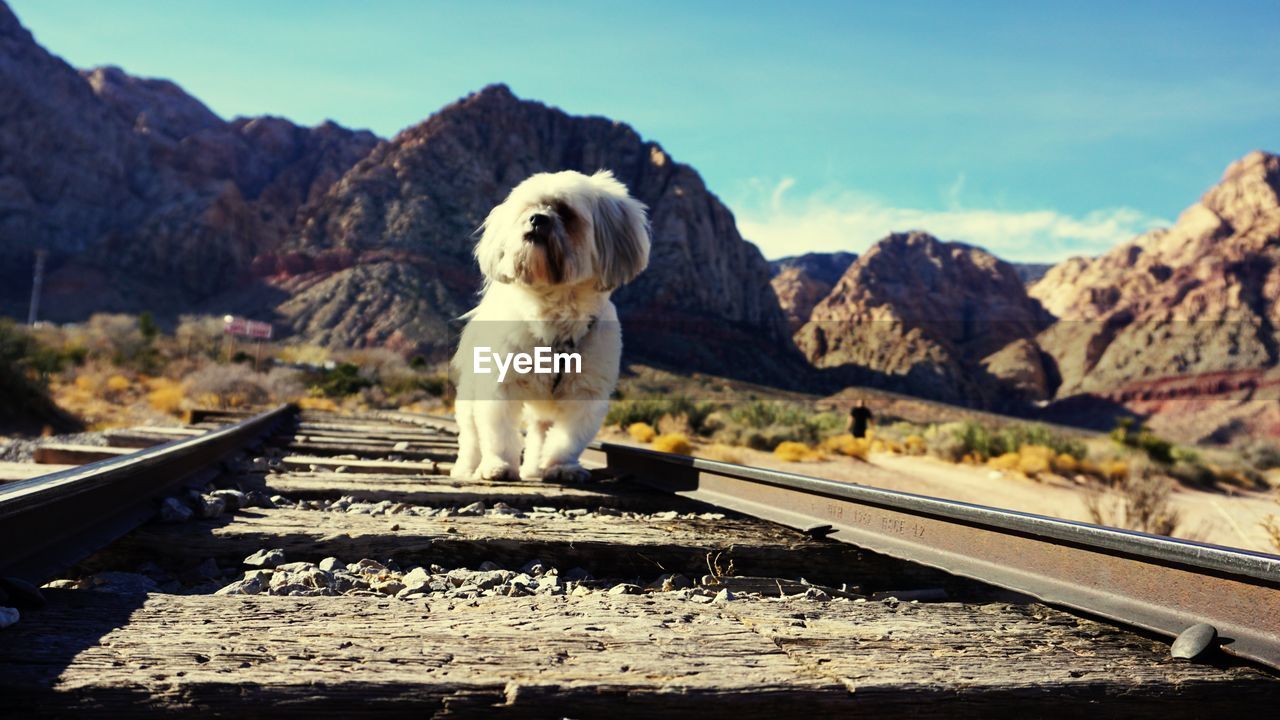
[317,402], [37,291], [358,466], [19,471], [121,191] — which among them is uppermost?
[121,191]

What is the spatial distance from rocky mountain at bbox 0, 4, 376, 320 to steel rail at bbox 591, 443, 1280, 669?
9158 cm

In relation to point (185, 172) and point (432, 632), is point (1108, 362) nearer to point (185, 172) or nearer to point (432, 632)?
point (432, 632)

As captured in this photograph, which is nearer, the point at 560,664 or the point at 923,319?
the point at 560,664

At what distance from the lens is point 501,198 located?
274ft

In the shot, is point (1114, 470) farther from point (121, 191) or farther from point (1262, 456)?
point (121, 191)

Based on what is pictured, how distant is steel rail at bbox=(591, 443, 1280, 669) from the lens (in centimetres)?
159

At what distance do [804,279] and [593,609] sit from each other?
451 ft

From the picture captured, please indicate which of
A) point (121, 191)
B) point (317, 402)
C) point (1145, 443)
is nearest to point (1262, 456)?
point (1145, 443)

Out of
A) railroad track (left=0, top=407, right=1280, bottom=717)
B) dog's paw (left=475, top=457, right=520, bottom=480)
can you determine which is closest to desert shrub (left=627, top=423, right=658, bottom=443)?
dog's paw (left=475, top=457, right=520, bottom=480)

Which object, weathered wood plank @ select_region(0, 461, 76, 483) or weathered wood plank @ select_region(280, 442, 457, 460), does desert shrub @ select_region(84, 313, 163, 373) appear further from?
weathered wood plank @ select_region(0, 461, 76, 483)

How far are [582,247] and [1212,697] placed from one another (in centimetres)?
355

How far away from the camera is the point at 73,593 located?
148 cm

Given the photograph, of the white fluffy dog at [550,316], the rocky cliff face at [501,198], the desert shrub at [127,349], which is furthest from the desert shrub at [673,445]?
the rocky cliff face at [501,198]

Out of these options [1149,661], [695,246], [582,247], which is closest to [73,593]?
[1149,661]
